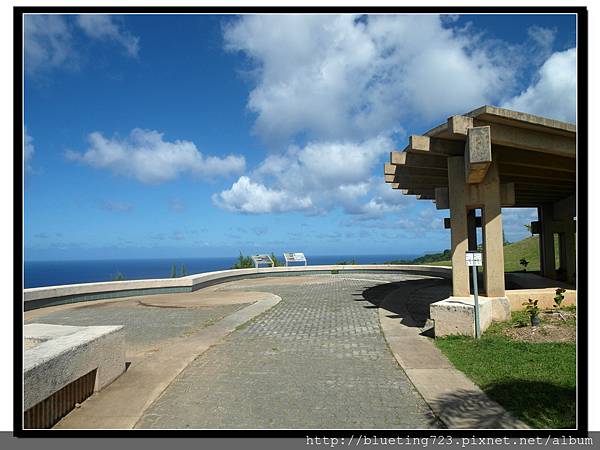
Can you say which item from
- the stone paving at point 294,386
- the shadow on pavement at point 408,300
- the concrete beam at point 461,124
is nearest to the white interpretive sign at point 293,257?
the shadow on pavement at point 408,300

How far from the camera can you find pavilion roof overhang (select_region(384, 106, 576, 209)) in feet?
29.0

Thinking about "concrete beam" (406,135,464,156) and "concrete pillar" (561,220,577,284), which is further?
"concrete pillar" (561,220,577,284)

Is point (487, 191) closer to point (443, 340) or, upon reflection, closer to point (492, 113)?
point (492, 113)

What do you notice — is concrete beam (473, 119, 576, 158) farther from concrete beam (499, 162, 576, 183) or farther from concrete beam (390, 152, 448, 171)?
concrete beam (499, 162, 576, 183)

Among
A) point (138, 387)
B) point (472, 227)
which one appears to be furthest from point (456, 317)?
point (472, 227)

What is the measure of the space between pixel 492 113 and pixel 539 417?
630 centimetres

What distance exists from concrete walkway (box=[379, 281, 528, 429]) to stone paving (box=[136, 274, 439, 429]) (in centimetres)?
18

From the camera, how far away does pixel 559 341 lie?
7.60 metres

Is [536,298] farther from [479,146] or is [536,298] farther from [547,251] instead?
[547,251]

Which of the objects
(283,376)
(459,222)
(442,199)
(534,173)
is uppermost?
(534,173)

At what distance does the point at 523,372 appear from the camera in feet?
19.7

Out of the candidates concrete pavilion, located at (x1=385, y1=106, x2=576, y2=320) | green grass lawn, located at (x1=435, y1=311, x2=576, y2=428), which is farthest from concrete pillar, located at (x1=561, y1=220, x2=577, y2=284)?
green grass lawn, located at (x1=435, y1=311, x2=576, y2=428)

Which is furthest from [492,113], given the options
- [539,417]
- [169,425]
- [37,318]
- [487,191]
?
[37,318]

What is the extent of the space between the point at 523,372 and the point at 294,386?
3.29m
